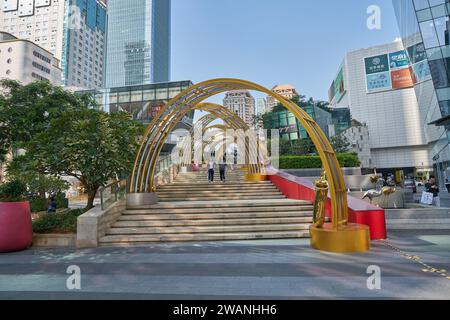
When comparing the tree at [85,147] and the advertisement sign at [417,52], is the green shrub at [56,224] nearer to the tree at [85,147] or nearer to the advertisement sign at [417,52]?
the tree at [85,147]

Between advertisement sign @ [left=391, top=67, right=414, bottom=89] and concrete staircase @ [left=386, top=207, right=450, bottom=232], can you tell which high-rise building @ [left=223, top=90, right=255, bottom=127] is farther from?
concrete staircase @ [left=386, top=207, right=450, bottom=232]

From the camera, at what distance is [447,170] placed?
3067 centimetres

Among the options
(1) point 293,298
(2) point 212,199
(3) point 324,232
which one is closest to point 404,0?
(2) point 212,199

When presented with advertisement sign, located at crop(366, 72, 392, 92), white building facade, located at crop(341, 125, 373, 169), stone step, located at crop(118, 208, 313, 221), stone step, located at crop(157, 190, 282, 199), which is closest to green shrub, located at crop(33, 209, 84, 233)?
stone step, located at crop(118, 208, 313, 221)

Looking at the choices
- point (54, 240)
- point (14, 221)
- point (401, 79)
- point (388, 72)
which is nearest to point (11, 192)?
point (14, 221)

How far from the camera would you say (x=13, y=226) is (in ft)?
27.4

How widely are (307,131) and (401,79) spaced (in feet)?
234

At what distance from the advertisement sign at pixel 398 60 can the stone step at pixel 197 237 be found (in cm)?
7220

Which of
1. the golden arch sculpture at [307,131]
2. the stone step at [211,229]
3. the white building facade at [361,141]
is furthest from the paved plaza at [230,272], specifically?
the white building facade at [361,141]

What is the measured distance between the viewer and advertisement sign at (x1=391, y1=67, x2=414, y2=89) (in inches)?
2643

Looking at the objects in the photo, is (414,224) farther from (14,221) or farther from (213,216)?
(14,221)

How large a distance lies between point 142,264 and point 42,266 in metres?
2.24
